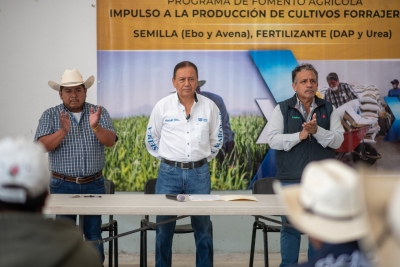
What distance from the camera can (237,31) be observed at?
578 cm

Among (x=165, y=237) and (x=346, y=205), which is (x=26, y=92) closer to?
(x=165, y=237)

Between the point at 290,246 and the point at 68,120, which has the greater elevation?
the point at 68,120

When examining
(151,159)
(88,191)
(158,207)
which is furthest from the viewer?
(151,159)

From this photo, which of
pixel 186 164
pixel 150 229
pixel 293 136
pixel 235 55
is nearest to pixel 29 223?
pixel 150 229

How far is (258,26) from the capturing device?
580 centimetres

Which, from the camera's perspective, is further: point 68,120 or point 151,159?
point 151,159

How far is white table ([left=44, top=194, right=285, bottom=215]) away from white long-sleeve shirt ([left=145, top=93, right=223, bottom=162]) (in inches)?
28.6

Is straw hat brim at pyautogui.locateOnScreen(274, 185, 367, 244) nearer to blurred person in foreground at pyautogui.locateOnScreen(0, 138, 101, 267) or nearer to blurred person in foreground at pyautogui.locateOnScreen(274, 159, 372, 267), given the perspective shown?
blurred person in foreground at pyautogui.locateOnScreen(274, 159, 372, 267)

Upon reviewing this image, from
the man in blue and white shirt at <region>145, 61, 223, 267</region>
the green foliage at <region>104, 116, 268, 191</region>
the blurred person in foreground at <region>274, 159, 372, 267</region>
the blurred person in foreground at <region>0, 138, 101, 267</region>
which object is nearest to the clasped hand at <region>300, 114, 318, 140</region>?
the man in blue and white shirt at <region>145, 61, 223, 267</region>

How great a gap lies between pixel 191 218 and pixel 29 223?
124 inches

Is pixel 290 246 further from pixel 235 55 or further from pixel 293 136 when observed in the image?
pixel 235 55

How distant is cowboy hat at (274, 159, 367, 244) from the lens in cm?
149

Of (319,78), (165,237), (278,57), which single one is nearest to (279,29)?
(278,57)

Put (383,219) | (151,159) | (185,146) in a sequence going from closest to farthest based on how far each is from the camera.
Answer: (383,219)
(185,146)
(151,159)
